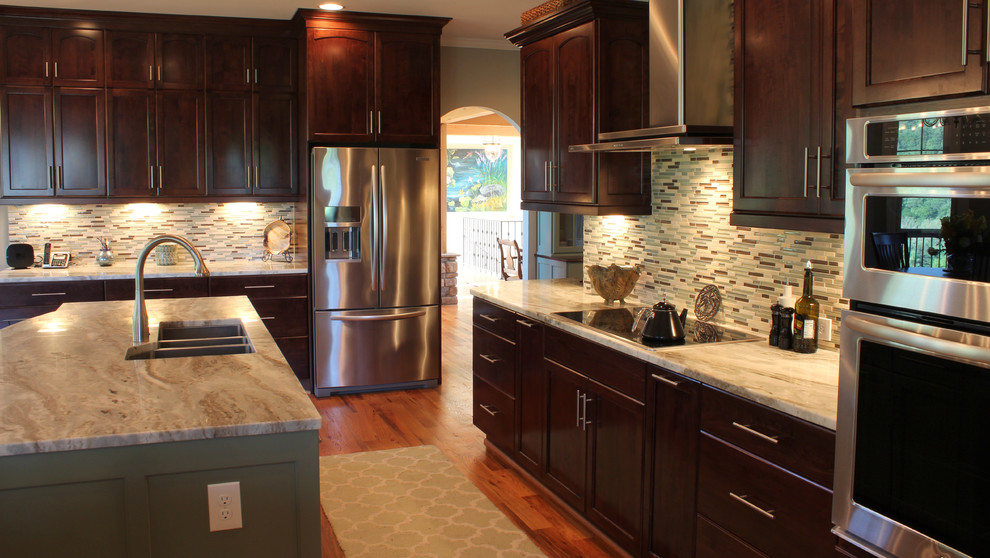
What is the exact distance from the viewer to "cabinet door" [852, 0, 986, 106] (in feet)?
6.02

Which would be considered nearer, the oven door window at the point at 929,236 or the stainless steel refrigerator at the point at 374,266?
the oven door window at the point at 929,236

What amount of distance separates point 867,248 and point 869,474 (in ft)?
1.77

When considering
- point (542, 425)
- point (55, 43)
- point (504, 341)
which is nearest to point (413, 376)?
point (504, 341)

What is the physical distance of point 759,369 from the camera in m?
2.69

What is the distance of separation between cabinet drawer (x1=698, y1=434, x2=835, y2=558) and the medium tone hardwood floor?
0.86 meters

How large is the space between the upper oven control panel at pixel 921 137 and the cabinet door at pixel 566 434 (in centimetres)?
177

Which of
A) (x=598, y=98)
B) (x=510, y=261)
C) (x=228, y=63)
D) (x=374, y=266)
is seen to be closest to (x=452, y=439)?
(x=374, y=266)

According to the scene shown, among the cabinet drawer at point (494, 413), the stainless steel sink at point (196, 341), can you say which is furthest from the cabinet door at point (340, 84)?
the stainless steel sink at point (196, 341)

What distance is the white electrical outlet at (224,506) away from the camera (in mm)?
2047

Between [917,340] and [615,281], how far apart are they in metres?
2.32

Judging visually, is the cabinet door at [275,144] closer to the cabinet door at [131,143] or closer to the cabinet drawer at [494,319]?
the cabinet door at [131,143]

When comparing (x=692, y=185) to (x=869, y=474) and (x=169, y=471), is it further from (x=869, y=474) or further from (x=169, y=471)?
(x=169, y=471)

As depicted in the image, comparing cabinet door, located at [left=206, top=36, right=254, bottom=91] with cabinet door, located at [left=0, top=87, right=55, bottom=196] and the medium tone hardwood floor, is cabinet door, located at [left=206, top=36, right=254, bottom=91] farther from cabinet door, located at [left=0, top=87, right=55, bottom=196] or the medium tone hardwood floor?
the medium tone hardwood floor

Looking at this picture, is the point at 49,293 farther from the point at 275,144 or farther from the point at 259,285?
the point at 275,144
